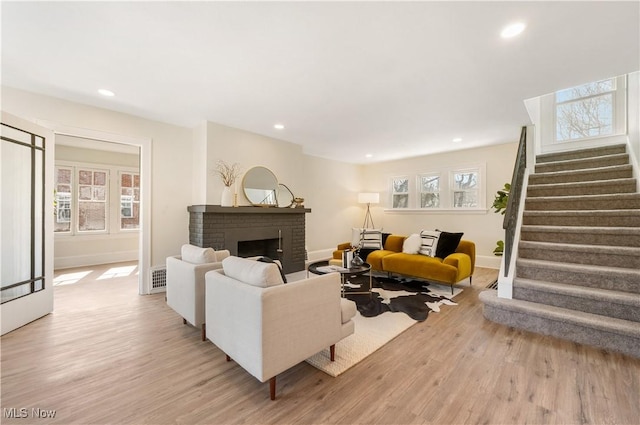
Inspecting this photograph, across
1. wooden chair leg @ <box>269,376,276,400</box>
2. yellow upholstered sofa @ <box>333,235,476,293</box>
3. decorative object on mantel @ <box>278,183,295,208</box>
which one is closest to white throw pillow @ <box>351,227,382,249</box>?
yellow upholstered sofa @ <box>333,235,476,293</box>

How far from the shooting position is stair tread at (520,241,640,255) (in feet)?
9.08

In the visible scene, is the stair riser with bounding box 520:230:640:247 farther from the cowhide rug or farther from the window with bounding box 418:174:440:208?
the window with bounding box 418:174:440:208

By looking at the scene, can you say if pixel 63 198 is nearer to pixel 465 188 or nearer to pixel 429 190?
pixel 429 190

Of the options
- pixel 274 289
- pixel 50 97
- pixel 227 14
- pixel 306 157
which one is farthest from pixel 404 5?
pixel 306 157

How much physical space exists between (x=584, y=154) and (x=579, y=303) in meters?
2.98

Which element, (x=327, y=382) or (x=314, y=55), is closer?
(x=327, y=382)

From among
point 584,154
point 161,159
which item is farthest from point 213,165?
point 584,154

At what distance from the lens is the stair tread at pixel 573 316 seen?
2277 millimetres

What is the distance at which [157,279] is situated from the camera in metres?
4.03

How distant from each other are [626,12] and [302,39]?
7.50 feet

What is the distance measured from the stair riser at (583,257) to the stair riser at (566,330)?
0.89m

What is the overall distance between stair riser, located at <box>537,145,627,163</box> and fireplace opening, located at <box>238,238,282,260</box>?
489 centimetres

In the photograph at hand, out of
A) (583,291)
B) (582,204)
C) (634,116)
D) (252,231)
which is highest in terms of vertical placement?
(634,116)

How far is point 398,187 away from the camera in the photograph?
7012 millimetres
